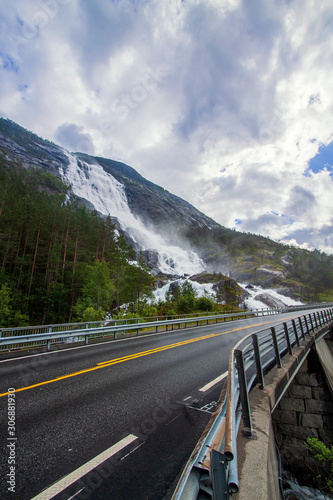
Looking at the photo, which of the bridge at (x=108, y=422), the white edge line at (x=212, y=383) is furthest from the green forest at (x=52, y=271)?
the white edge line at (x=212, y=383)

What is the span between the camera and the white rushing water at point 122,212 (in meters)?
107

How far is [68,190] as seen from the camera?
109 meters

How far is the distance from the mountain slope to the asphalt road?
82.3 meters

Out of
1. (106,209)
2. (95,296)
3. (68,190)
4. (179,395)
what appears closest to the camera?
(179,395)

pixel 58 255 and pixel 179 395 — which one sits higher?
pixel 58 255

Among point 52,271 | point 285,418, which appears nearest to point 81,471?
point 285,418

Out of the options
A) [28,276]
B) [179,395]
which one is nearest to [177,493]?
[179,395]

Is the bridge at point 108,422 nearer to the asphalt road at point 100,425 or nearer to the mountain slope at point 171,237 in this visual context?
the asphalt road at point 100,425

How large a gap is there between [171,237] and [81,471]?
146 metres

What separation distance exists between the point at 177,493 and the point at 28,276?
42.0 metres

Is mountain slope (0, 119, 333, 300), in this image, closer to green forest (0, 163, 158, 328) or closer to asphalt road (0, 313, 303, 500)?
green forest (0, 163, 158, 328)

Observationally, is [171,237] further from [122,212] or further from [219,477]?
[219,477]

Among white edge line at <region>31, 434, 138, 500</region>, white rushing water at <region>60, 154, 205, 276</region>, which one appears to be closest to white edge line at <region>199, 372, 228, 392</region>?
white edge line at <region>31, 434, 138, 500</region>

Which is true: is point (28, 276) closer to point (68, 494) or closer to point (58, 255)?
point (58, 255)
